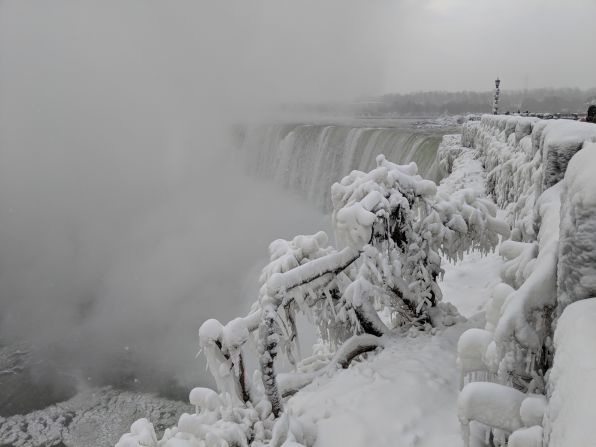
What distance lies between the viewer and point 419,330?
545 centimetres

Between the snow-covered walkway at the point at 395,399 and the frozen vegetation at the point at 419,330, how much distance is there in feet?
0.05

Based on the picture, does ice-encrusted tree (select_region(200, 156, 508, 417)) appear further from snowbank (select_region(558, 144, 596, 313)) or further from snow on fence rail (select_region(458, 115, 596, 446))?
snowbank (select_region(558, 144, 596, 313))

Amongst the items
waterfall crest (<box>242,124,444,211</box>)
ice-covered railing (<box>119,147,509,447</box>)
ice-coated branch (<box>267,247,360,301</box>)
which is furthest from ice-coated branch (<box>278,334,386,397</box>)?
waterfall crest (<box>242,124,444,211</box>)

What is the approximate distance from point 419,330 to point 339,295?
139 centimetres

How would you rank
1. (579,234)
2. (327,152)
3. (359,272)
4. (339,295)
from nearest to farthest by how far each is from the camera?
(579,234) < (359,272) < (339,295) < (327,152)

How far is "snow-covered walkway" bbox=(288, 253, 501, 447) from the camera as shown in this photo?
3.60 m

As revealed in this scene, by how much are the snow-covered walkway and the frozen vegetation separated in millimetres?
16

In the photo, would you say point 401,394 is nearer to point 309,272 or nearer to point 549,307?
point 309,272

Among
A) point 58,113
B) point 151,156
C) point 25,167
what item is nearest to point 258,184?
point 151,156

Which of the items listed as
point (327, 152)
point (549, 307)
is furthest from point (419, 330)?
point (327, 152)

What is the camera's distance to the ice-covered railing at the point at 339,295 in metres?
3.91

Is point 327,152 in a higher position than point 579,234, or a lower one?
lower

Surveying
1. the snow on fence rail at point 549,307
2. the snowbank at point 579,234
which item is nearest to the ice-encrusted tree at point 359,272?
the snow on fence rail at point 549,307

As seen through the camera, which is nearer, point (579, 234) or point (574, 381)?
point (574, 381)
